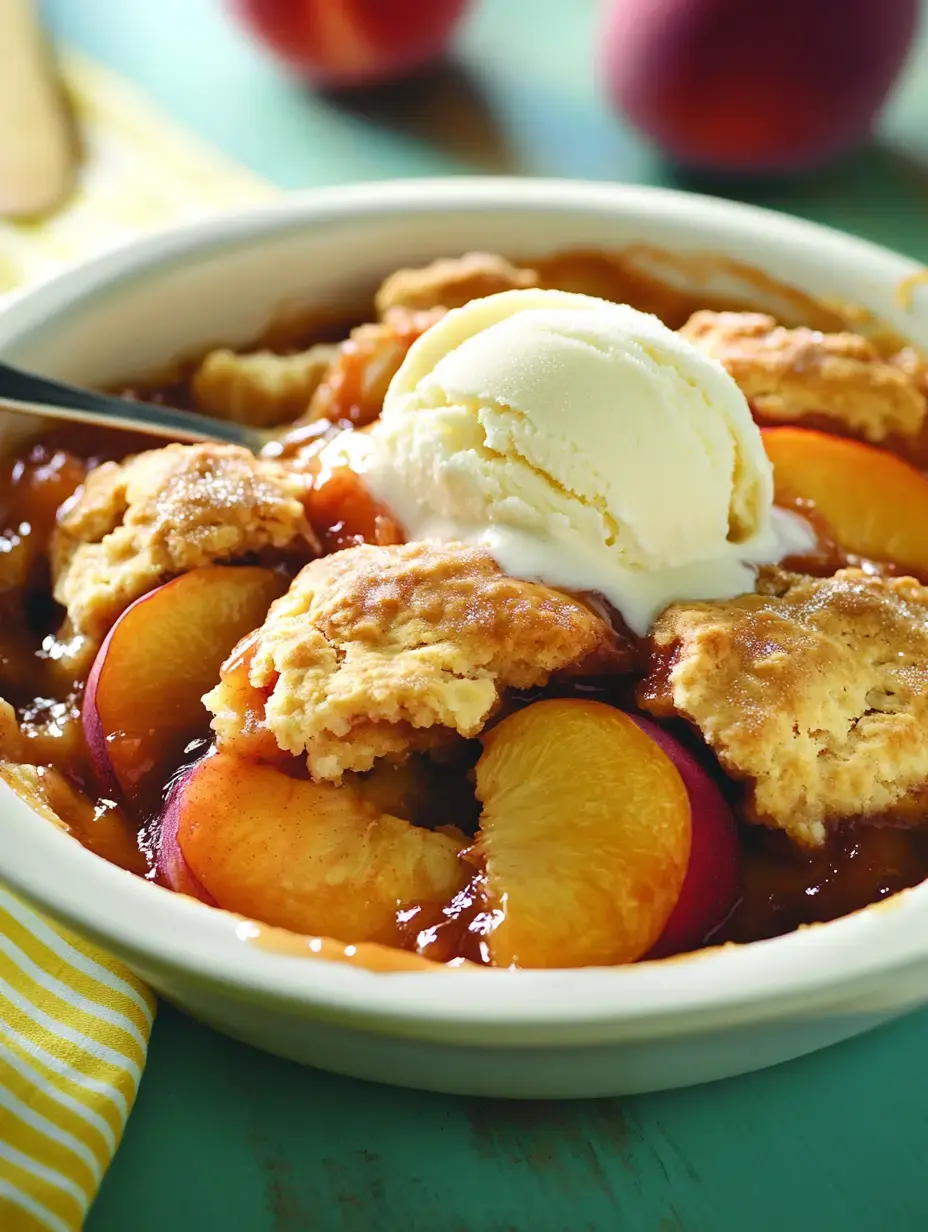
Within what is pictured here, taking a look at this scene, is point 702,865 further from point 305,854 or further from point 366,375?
point 366,375

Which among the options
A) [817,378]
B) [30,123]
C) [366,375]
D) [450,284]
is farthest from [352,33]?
[817,378]

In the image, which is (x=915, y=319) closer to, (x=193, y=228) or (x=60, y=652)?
(x=193, y=228)

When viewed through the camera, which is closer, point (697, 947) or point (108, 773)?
point (697, 947)

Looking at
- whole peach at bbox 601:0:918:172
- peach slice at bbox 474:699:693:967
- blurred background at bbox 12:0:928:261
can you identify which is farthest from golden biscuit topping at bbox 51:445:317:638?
whole peach at bbox 601:0:918:172

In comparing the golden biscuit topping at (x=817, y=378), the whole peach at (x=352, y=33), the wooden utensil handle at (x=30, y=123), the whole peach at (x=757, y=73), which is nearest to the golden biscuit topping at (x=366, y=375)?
the golden biscuit topping at (x=817, y=378)

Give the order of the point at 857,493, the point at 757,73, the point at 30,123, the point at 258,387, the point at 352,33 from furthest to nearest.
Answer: the point at 352,33, the point at 30,123, the point at 757,73, the point at 258,387, the point at 857,493

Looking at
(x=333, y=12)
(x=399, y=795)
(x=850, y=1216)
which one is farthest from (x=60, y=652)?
(x=333, y=12)

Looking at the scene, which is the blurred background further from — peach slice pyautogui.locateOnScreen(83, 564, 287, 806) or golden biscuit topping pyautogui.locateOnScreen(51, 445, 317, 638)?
peach slice pyautogui.locateOnScreen(83, 564, 287, 806)
